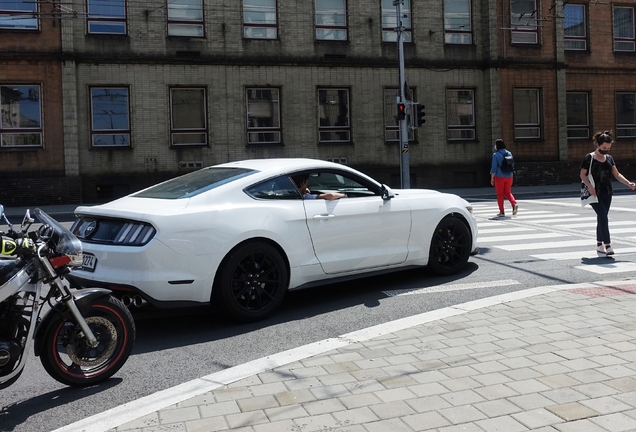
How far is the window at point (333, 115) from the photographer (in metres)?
27.9

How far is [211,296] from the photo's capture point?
623 centimetres

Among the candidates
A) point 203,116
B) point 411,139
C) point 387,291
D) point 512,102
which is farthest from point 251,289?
point 512,102

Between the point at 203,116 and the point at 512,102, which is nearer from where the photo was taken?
the point at 203,116

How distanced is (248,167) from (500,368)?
11.1 ft

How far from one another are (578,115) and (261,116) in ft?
47.9

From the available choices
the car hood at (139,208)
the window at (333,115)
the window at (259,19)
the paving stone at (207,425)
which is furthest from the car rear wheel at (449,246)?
the window at (259,19)

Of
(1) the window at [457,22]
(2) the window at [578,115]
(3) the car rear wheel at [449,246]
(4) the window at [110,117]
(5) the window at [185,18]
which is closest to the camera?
(3) the car rear wheel at [449,246]

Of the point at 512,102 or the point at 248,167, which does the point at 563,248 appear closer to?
the point at 248,167

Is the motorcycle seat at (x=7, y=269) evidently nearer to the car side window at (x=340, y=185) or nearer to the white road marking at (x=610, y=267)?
the car side window at (x=340, y=185)

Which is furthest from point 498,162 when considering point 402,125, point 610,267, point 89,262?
point 89,262

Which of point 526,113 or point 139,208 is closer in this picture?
point 139,208

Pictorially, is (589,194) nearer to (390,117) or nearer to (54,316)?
(54,316)

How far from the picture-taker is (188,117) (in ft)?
86.2

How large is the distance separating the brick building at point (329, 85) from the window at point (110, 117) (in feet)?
0.16
